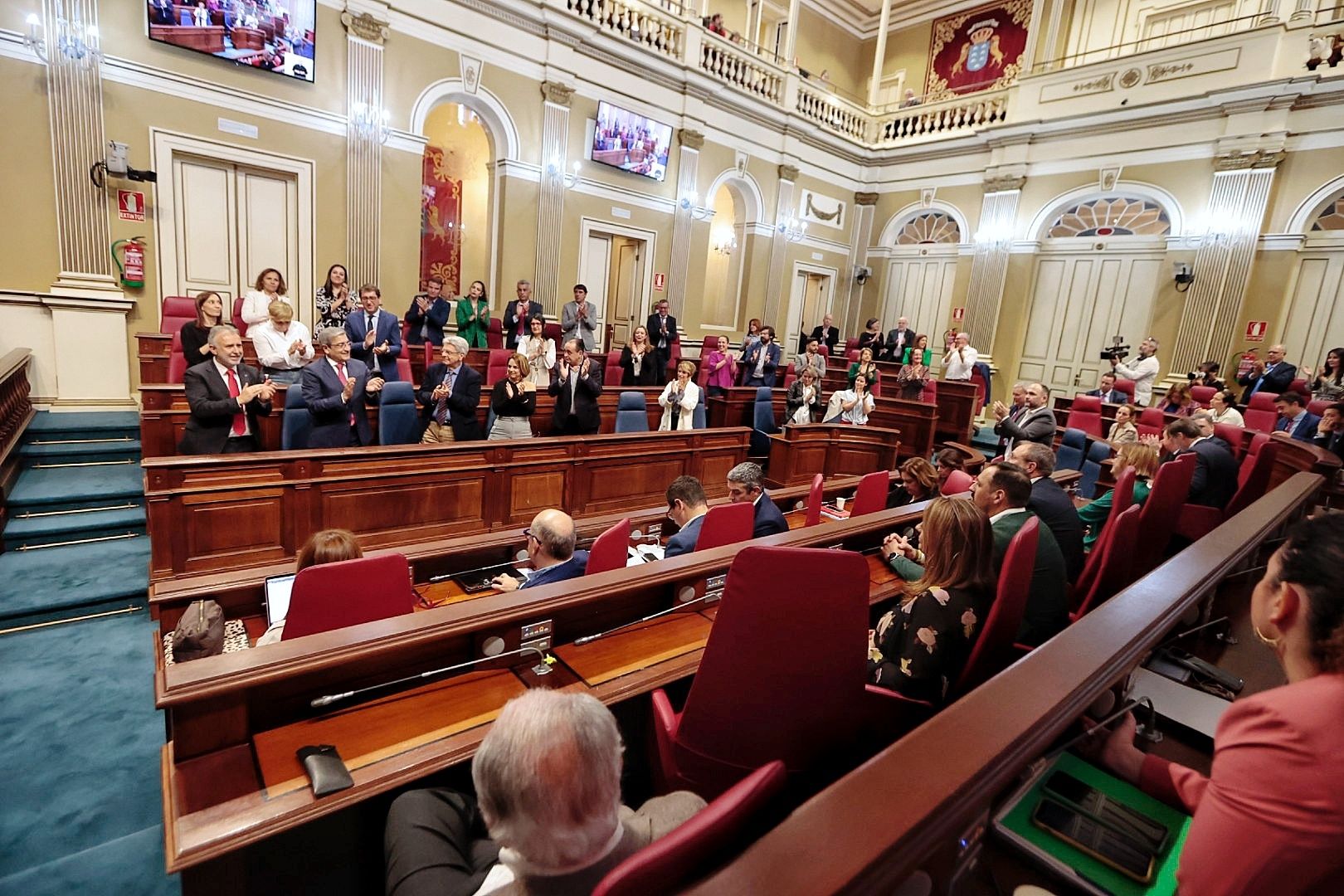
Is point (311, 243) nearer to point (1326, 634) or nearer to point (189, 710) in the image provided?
point (189, 710)

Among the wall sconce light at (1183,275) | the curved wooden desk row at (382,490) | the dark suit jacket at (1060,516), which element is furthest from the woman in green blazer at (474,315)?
the wall sconce light at (1183,275)

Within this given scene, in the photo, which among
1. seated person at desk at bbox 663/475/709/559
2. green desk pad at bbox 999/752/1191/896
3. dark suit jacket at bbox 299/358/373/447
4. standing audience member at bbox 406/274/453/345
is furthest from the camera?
standing audience member at bbox 406/274/453/345

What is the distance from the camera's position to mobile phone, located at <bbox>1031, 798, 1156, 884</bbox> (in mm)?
1050

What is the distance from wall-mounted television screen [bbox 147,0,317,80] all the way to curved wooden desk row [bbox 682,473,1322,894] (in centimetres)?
810

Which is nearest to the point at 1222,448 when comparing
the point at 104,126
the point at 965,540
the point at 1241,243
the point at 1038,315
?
the point at 965,540

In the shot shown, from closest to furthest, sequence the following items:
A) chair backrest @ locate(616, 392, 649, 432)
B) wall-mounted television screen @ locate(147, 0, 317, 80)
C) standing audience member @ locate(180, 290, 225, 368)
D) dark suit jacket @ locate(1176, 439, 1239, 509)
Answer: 1. dark suit jacket @ locate(1176, 439, 1239, 509)
2. standing audience member @ locate(180, 290, 225, 368)
3. chair backrest @ locate(616, 392, 649, 432)
4. wall-mounted television screen @ locate(147, 0, 317, 80)

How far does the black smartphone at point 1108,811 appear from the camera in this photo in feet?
3.65

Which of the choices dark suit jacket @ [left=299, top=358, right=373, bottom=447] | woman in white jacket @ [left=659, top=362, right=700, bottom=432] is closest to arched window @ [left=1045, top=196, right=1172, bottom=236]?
woman in white jacket @ [left=659, top=362, right=700, bottom=432]

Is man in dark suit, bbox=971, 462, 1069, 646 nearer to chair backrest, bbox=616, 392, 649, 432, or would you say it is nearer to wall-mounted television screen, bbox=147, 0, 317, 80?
chair backrest, bbox=616, 392, 649, 432

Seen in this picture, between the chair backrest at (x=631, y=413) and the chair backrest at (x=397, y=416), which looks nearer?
the chair backrest at (x=397, y=416)

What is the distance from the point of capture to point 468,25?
7.51m

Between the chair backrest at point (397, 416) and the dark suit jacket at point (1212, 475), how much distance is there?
4.77 meters

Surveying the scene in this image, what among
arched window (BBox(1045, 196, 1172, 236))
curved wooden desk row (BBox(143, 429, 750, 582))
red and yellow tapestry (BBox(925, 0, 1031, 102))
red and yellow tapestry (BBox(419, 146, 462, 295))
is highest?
red and yellow tapestry (BBox(925, 0, 1031, 102))

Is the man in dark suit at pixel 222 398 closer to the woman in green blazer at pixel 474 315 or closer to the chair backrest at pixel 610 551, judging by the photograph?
the chair backrest at pixel 610 551
